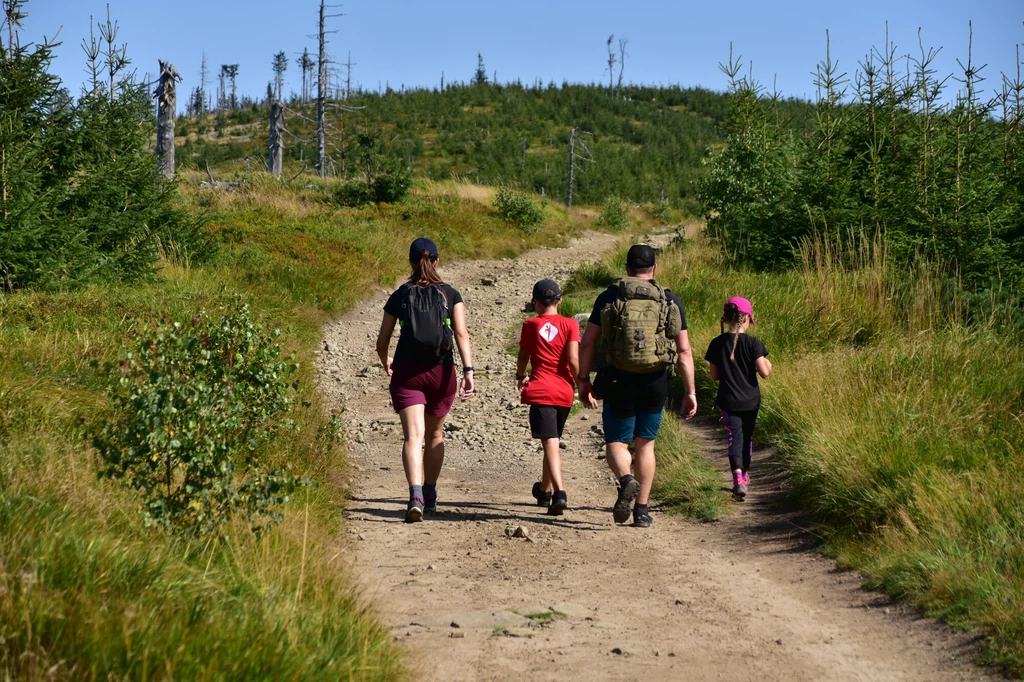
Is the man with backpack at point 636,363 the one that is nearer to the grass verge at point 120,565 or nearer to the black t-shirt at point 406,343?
the black t-shirt at point 406,343

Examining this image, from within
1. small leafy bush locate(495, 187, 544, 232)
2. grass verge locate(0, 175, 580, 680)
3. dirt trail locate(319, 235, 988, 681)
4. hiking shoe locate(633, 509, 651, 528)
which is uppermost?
small leafy bush locate(495, 187, 544, 232)

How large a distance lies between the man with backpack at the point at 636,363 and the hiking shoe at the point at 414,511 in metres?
1.30

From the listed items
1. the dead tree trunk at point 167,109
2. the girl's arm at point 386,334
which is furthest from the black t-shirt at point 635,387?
the dead tree trunk at point 167,109

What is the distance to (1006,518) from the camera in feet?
16.1

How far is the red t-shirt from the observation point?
20.5 feet

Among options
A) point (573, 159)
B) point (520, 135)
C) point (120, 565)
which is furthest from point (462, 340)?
point (520, 135)

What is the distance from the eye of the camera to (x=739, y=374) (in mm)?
6691

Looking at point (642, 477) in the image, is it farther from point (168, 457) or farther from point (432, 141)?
point (432, 141)

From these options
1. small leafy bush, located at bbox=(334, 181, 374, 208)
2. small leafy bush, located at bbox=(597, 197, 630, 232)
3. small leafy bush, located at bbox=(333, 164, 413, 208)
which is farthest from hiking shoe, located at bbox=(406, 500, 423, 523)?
small leafy bush, located at bbox=(597, 197, 630, 232)

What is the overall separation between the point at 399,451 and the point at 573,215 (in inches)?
1113

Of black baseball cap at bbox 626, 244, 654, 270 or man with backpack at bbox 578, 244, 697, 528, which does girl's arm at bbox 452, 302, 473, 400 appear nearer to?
man with backpack at bbox 578, 244, 697, 528

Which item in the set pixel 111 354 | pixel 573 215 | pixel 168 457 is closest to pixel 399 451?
pixel 111 354

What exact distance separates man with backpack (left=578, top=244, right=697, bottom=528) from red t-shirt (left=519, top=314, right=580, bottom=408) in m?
0.19

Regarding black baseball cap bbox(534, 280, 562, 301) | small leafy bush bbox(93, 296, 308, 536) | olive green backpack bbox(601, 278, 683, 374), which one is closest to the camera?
small leafy bush bbox(93, 296, 308, 536)
